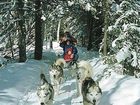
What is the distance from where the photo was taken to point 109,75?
14.6 m

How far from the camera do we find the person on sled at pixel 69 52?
17078mm

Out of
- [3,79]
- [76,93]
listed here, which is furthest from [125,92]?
[3,79]

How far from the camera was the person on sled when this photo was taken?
17.1 metres

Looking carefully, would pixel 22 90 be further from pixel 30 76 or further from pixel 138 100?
pixel 138 100

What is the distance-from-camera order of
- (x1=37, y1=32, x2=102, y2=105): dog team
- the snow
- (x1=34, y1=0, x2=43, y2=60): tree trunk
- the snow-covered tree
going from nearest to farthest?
(x1=37, y1=32, x2=102, y2=105): dog team → the snow → the snow-covered tree → (x1=34, y1=0, x2=43, y2=60): tree trunk

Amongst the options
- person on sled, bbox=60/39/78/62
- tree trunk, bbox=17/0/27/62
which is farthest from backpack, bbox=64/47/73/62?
tree trunk, bbox=17/0/27/62

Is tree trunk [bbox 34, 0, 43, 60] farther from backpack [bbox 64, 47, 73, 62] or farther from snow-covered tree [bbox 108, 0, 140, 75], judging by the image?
snow-covered tree [bbox 108, 0, 140, 75]

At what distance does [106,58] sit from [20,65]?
464cm

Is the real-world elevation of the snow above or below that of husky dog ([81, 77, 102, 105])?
below

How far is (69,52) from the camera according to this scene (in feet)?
56.8

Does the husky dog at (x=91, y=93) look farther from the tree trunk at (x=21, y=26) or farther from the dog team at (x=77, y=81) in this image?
the tree trunk at (x=21, y=26)

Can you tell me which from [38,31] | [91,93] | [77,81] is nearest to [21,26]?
[38,31]

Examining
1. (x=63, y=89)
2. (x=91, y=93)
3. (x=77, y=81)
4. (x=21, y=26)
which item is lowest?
(x=63, y=89)

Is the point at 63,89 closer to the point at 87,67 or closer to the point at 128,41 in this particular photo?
the point at 87,67
